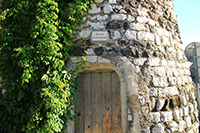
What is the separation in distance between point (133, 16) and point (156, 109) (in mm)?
1703

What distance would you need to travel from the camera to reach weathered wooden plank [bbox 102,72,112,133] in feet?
9.31

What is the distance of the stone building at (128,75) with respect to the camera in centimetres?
258

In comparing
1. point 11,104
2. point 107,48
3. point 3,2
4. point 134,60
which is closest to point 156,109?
point 134,60

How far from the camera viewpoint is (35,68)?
2.43 meters

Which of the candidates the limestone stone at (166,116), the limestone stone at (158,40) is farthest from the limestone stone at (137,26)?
the limestone stone at (166,116)

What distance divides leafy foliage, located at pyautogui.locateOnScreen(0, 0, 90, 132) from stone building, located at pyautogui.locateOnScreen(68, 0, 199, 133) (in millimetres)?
360

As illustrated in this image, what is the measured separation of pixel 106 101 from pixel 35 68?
1378 millimetres

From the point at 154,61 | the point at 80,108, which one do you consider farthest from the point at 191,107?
the point at 80,108

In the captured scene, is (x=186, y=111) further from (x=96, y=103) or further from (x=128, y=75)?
(x=96, y=103)

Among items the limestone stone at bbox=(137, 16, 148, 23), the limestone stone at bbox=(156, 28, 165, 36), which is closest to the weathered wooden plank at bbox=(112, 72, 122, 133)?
the limestone stone at bbox=(137, 16, 148, 23)

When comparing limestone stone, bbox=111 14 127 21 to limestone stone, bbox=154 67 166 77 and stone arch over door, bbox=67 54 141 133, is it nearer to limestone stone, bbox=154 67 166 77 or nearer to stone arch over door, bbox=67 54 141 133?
stone arch over door, bbox=67 54 141 133

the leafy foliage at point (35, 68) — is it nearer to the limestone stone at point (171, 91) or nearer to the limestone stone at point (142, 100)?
the limestone stone at point (142, 100)

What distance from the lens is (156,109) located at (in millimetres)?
2631

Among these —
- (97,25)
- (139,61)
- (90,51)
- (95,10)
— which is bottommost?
(139,61)
